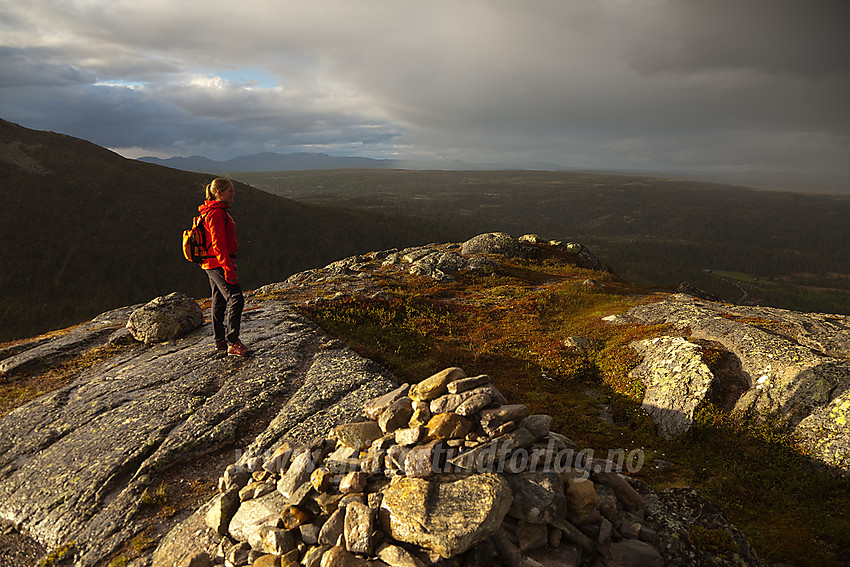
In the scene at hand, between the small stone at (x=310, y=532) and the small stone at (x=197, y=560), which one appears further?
the small stone at (x=197, y=560)

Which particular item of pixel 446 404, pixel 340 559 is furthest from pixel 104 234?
pixel 340 559

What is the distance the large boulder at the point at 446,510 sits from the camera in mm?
6812

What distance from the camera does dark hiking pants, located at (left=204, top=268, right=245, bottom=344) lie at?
48.3 feet

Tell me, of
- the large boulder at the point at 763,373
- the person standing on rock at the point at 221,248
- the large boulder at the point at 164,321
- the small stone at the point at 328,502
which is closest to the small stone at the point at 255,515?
the small stone at the point at 328,502

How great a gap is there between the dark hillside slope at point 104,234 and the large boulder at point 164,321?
86674 mm

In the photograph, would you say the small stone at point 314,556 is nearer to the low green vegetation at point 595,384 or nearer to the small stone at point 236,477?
the small stone at point 236,477

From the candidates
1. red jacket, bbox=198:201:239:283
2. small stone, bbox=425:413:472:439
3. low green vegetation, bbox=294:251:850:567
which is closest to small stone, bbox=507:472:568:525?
small stone, bbox=425:413:472:439

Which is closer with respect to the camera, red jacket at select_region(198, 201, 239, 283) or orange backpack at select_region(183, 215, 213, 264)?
red jacket at select_region(198, 201, 239, 283)

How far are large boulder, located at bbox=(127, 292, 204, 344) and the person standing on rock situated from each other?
18.1 ft

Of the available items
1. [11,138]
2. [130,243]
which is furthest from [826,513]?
[11,138]

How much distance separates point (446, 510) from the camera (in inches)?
285

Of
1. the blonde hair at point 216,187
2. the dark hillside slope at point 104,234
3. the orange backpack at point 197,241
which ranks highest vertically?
the blonde hair at point 216,187

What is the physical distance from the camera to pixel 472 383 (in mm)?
9648

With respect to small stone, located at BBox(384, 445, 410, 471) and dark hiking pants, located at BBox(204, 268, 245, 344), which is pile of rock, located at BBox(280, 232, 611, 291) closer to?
dark hiking pants, located at BBox(204, 268, 245, 344)
